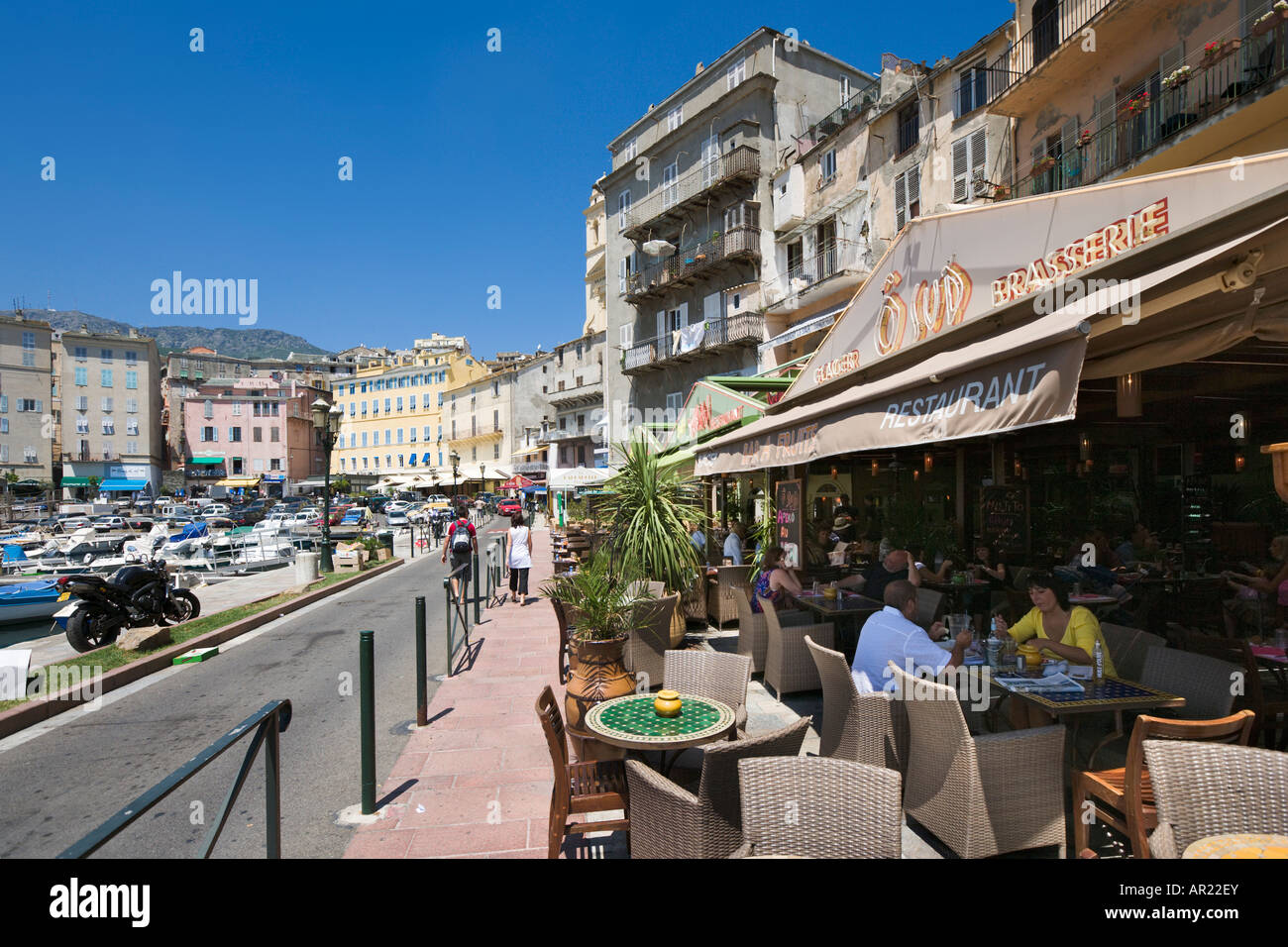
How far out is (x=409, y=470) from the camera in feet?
234

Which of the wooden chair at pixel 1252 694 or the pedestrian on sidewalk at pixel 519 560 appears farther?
the pedestrian on sidewalk at pixel 519 560

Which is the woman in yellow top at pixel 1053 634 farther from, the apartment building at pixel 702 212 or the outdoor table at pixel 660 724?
the apartment building at pixel 702 212

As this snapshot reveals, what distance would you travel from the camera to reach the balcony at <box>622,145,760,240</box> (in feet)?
76.3

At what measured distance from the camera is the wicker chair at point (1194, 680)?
3418 millimetres

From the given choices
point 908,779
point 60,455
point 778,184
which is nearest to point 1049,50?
point 778,184

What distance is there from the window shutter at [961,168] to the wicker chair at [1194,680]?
542 inches

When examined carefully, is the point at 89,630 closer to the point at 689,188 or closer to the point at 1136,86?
the point at 1136,86

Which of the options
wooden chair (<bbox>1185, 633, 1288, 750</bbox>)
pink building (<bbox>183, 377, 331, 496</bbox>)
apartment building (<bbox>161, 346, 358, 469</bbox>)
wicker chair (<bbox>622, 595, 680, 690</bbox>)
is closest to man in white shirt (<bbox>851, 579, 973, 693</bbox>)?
wooden chair (<bbox>1185, 633, 1288, 750</bbox>)

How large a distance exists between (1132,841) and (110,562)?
2151cm

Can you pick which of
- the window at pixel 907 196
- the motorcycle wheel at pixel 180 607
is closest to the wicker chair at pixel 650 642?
the motorcycle wheel at pixel 180 607

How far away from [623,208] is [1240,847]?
32.4m

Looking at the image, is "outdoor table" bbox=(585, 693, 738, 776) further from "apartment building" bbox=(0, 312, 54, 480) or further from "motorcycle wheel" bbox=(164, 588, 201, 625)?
"apartment building" bbox=(0, 312, 54, 480)

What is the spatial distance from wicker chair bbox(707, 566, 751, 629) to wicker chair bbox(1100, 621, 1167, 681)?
13.4ft
